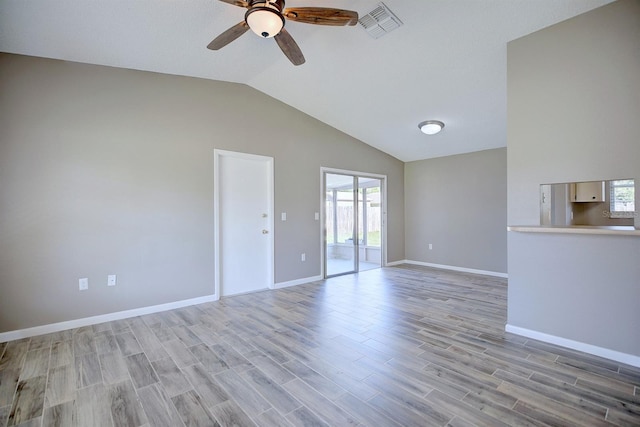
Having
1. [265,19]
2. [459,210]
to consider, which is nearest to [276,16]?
[265,19]

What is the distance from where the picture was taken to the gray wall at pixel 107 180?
2920 millimetres

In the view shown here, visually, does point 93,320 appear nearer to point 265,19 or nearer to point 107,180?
point 107,180

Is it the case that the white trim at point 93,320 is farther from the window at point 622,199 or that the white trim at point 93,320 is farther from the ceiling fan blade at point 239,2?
the window at point 622,199

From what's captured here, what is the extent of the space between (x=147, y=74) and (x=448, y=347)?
14.8 feet

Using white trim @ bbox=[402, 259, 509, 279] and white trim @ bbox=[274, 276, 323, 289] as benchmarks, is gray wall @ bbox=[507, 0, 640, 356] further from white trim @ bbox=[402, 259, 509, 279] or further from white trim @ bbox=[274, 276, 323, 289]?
white trim @ bbox=[274, 276, 323, 289]

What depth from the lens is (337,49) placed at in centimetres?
334

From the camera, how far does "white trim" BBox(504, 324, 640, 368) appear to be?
2.33 meters

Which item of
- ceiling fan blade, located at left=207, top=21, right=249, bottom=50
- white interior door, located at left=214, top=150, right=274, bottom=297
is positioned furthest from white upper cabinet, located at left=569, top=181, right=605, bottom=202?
white interior door, located at left=214, top=150, right=274, bottom=297

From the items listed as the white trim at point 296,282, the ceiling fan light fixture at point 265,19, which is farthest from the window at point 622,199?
the white trim at point 296,282

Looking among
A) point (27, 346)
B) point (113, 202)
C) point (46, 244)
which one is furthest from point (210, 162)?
point (27, 346)

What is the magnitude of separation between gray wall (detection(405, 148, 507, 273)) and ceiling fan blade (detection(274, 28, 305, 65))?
453 centimetres

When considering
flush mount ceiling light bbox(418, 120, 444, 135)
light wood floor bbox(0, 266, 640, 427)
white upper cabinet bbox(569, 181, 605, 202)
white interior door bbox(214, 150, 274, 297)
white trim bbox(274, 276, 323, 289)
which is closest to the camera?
light wood floor bbox(0, 266, 640, 427)

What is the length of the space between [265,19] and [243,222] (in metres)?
2.99

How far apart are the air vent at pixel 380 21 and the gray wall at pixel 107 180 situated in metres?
2.19
